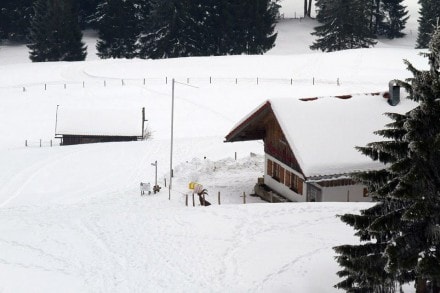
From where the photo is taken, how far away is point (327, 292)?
20.2 metres

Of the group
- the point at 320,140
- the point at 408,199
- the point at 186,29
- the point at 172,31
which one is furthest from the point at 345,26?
the point at 408,199

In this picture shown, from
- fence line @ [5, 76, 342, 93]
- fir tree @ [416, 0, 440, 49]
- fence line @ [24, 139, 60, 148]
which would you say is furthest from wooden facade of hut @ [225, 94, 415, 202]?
fir tree @ [416, 0, 440, 49]

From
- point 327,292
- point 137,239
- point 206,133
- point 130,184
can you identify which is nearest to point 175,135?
point 206,133

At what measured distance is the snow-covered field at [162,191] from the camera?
23066 millimetres

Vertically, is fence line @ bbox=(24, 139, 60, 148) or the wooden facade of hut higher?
the wooden facade of hut

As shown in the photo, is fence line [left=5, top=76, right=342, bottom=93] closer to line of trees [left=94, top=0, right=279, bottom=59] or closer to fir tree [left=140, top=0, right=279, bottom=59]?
fir tree [left=140, top=0, right=279, bottom=59]

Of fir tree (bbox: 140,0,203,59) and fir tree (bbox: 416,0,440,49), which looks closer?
fir tree (bbox: 140,0,203,59)

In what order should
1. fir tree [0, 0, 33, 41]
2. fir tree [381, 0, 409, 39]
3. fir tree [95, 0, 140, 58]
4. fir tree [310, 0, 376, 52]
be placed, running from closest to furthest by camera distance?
fir tree [310, 0, 376, 52], fir tree [95, 0, 140, 58], fir tree [0, 0, 33, 41], fir tree [381, 0, 409, 39]

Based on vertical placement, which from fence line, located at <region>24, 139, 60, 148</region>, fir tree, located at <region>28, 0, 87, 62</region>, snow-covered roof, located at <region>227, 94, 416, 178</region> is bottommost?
fence line, located at <region>24, 139, 60, 148</region>

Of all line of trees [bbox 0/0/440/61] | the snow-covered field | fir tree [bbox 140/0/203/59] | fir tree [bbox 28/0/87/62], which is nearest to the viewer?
the snow-covered field

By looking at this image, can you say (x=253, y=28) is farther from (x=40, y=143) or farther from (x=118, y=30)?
(x=40, y=143)

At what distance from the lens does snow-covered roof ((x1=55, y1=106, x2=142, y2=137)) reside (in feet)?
182

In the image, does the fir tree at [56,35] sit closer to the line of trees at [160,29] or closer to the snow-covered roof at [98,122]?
the line of trees at [160,29]

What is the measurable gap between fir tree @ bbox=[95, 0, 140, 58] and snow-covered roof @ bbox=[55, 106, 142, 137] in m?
40.1
